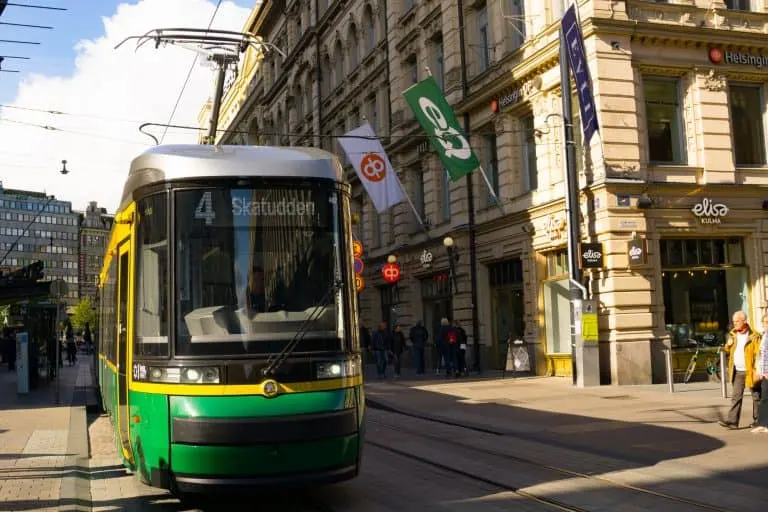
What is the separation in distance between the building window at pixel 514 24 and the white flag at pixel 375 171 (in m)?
5.46

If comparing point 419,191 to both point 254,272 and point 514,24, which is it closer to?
point 514,24

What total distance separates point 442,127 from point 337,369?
17.6 meters

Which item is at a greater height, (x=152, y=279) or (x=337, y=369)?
(x=152, y=279)

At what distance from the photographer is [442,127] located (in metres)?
24.5

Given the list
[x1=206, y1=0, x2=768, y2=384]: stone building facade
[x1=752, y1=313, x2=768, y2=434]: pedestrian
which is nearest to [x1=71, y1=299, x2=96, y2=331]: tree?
[x1=206, y1=0, x2=768, y2=384]: stone building facade

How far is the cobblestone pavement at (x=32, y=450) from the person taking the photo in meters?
8.79

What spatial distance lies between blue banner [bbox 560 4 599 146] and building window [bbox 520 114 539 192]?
410cm

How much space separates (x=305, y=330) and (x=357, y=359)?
619 mm

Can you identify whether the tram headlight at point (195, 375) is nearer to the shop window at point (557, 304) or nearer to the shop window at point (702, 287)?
the shop window at point (702, 287)

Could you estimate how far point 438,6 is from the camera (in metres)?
29.5

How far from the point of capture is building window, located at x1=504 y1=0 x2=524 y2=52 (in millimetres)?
25208

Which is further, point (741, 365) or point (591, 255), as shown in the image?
point (591, 255)

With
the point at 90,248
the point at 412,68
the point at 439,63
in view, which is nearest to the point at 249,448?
the point at 439,63

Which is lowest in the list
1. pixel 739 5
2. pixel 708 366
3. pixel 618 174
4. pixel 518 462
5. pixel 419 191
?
pixel 518 462
